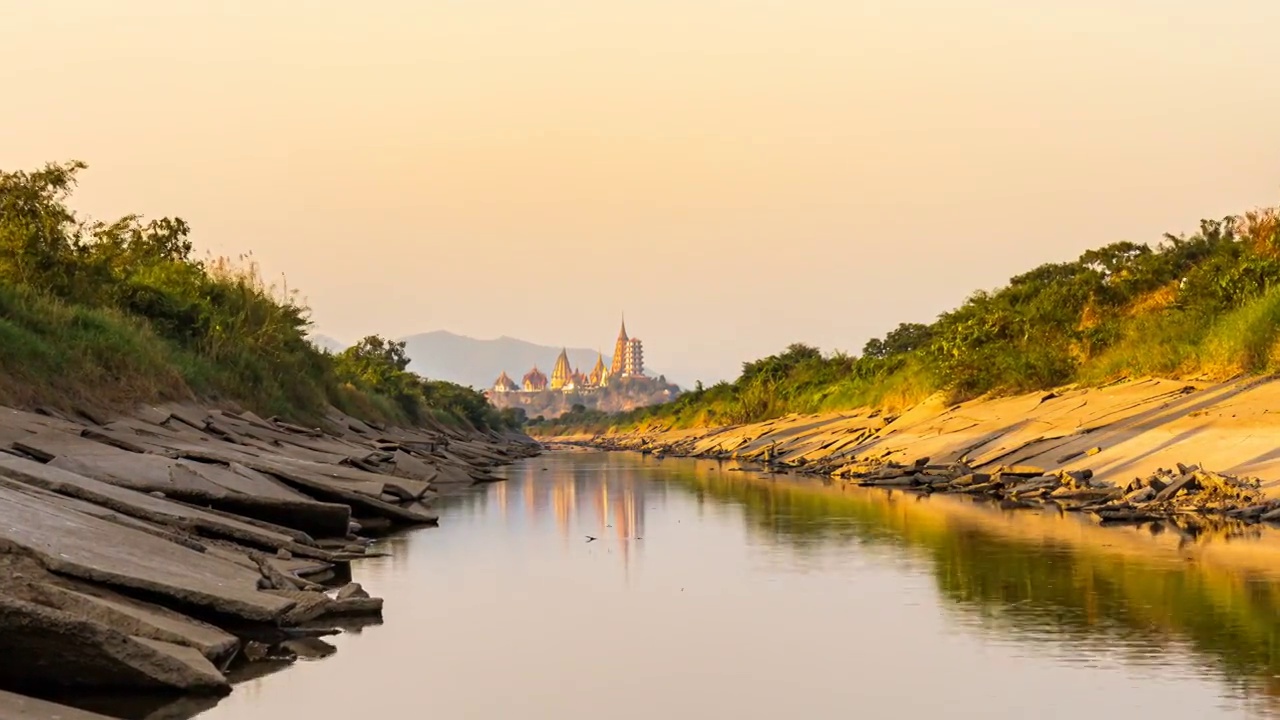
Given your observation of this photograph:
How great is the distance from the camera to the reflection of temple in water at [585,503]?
Answer: 22.4 m

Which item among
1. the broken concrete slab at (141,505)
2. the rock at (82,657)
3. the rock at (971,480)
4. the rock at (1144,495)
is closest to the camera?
the rock at (82,657)

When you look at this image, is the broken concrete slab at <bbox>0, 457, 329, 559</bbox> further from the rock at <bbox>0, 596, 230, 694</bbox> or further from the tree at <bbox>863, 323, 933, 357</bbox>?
the tree at <bbox>863, 323, 933, 357</bbox>

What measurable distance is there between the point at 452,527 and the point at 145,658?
14.2 meters

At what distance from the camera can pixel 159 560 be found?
10.5 m

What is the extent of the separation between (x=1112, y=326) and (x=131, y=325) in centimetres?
2763

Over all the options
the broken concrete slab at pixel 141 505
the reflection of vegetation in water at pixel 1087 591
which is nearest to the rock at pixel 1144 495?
the reflection of vegetation in water at pixel 1087 591

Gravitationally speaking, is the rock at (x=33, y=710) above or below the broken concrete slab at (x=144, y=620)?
below

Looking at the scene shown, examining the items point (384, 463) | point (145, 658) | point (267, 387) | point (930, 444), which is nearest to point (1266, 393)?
point (930, 444)

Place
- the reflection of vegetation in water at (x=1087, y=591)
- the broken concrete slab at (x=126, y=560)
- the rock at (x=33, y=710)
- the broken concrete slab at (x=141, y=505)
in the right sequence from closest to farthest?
the rock at (x=33, y=710)
the broken concrete slab at (x=126, y=560)
the reflection of vegetation in water at (x=1087, y=591)
the broken concrete slab at (x=141, y=505)

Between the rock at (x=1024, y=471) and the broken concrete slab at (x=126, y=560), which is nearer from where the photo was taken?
the broken concrete slab at (x=126, y=560)

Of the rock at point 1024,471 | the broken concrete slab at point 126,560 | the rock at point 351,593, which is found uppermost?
the rock at point 1024,471

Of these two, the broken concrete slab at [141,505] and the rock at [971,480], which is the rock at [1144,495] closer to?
the rock at [971,480]

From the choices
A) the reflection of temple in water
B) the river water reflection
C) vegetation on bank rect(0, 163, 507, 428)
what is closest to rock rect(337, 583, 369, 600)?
the river water reflection

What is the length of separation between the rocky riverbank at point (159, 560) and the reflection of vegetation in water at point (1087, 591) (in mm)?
5803
